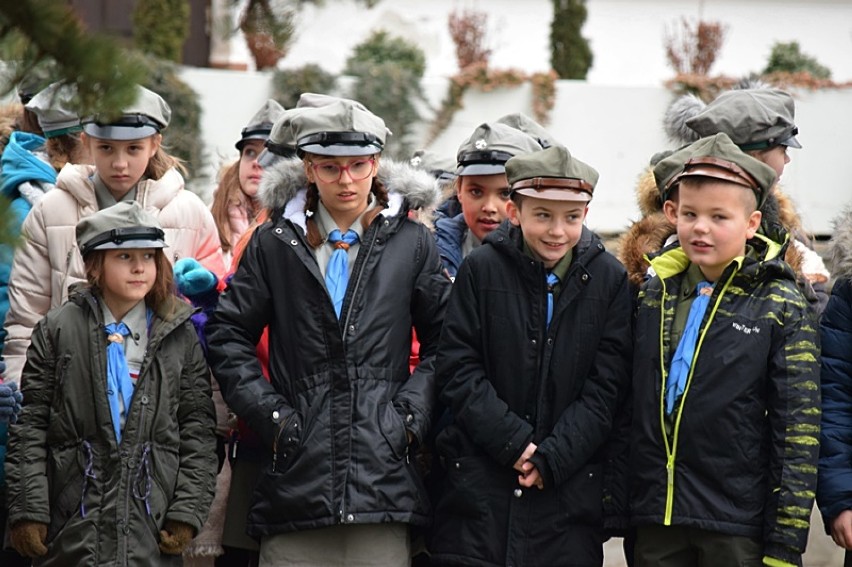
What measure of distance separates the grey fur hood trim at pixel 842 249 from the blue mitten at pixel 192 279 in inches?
90.8

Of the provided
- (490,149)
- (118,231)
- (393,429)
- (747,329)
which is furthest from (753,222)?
(118,231)

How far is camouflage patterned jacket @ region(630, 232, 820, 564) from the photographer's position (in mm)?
4148

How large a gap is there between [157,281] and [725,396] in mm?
2088

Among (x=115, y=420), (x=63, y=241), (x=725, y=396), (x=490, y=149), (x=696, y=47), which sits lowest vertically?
(x=115, y=420)

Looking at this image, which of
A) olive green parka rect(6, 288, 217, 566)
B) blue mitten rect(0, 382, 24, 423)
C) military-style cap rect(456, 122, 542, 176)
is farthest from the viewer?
military-style cap rect(456, 122, 542, 176)

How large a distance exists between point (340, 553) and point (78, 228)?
4.96ft

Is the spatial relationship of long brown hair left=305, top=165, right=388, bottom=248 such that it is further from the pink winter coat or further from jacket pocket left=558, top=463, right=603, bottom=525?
jacket pocket left=558, top=463, right=603, bottom=525

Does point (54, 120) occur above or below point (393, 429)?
above

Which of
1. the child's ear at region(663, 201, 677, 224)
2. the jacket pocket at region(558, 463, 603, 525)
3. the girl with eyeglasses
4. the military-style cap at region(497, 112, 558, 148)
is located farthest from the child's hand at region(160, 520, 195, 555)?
the military-style cap at region(497, 112, 558, 148)

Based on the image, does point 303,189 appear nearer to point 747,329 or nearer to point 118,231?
point 118,231

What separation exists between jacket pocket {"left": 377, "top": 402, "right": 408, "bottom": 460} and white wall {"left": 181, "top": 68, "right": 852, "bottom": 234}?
25.0 feet

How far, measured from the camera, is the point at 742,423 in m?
4.21

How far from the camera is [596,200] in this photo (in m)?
12.2

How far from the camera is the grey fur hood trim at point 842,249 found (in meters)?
4.55
